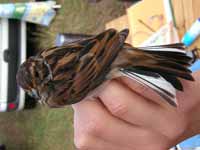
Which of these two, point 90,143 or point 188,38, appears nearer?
point 90,143

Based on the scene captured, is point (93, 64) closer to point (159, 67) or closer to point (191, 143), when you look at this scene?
point (159, 67)

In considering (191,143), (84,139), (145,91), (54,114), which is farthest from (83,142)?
(54,114)

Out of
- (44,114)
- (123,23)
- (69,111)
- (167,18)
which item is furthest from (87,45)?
(44,114)

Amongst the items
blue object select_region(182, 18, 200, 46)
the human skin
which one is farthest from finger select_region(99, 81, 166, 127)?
blue object select_region(182, 18, 200, 46)

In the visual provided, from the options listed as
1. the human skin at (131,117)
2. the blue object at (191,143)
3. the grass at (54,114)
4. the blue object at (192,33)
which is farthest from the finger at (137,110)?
the grass at (54,114)

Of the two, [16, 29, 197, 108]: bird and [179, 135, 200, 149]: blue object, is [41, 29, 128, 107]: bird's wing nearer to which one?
[16, 29, 197, 108]: bird

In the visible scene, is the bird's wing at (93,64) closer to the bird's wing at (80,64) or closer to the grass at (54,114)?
the bird's wing at (80,64)
